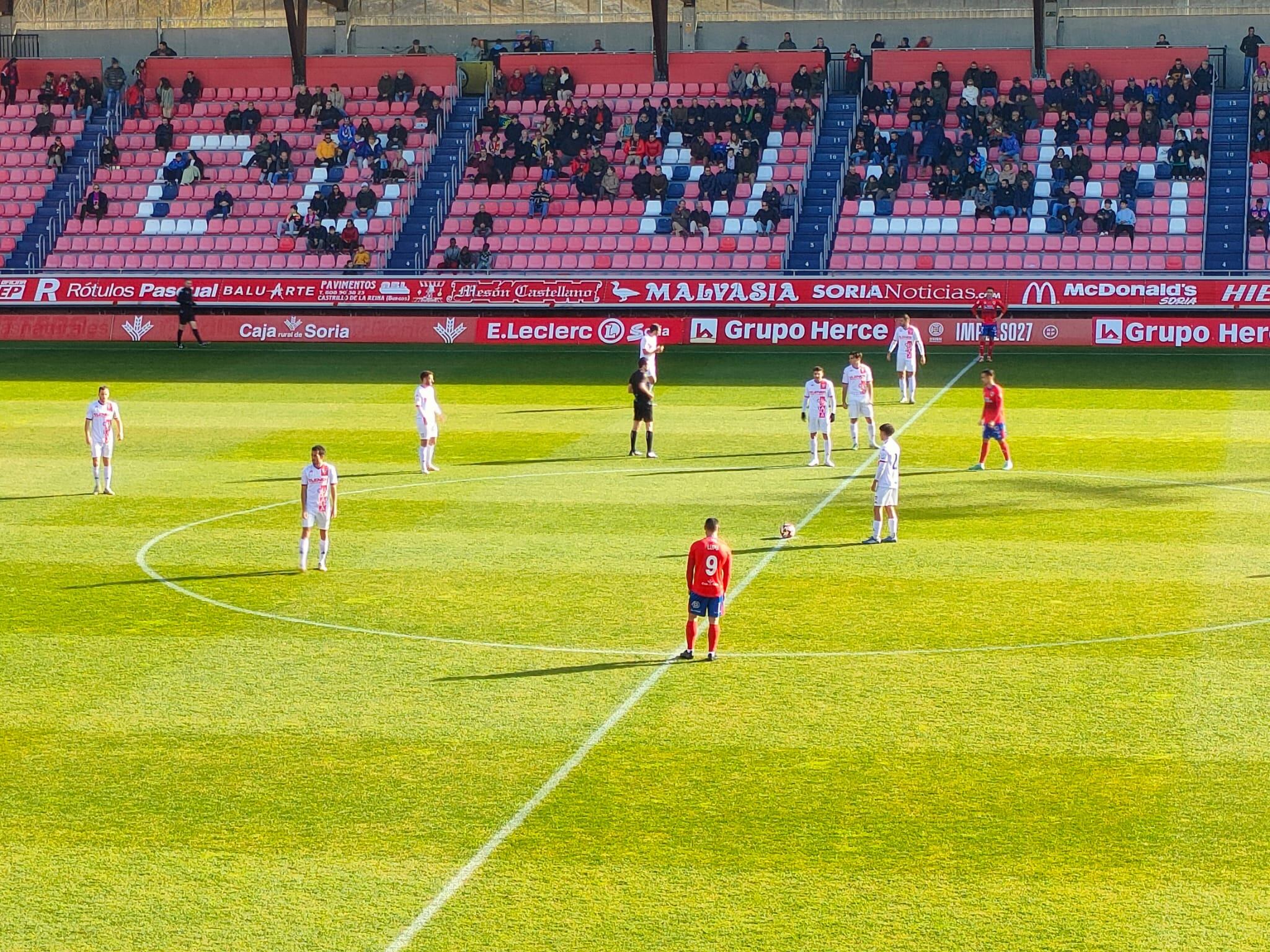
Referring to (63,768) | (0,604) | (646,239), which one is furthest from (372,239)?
(63,768)

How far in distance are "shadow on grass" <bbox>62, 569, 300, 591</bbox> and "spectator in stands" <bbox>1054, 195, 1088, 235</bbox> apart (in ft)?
109

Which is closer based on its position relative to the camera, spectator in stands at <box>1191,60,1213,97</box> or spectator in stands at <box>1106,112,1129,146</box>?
spectator in stands at <box>1106,112,1129,146</box>

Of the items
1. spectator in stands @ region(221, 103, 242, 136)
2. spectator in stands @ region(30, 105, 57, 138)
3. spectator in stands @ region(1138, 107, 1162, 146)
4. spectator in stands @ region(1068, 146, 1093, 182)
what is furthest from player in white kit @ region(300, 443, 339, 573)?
spectator in stands @ region(30, 105, 57, 138)

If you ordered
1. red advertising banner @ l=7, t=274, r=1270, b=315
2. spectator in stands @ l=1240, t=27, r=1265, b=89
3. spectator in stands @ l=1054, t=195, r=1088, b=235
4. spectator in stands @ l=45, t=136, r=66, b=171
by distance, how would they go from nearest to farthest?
red advertising banner @ l=7, t=274, r=1270, b=315 < spectator in stands @ l=1054, t=195, r=1088, b=235 < spectator in stands @ l=1240, t=27, r=1265, b=89 < spectator in stands @ l=45, t=136, r=66, b=171

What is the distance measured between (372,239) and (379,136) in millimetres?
5522

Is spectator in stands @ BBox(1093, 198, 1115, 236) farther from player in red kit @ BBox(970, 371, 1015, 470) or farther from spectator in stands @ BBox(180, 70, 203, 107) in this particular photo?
spectator in stands @ BBox(180, 70, 203, 107)

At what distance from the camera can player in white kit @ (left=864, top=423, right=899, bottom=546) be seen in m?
22.6

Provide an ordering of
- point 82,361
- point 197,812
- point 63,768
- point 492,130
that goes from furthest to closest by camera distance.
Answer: point 492,130 < point 82,361 < point 63,768 < point 197,812

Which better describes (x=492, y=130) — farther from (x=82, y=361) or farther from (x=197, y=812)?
(x=197, y=812)

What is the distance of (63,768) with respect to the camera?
574 inches

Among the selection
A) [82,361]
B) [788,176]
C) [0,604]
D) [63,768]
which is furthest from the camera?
[788,176]

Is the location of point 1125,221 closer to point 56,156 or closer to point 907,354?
point 907,354

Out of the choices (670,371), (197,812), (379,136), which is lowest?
(197,812)

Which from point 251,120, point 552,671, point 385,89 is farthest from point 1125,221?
point 552,671
